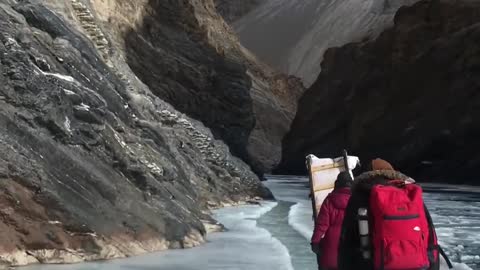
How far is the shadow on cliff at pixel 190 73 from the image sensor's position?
114 feet

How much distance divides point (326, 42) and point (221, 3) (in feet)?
157

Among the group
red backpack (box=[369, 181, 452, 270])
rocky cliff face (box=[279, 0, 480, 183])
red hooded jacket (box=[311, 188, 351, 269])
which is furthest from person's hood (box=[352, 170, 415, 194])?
rocky cliff face (box=[279, 0, 480, 183])

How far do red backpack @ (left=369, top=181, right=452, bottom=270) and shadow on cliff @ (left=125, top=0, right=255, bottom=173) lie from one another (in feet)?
94.9

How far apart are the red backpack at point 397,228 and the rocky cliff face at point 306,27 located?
99.5 m

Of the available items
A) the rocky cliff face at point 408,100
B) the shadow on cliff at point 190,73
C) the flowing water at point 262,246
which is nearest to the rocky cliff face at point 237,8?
the rocky cliff face at point 408,100

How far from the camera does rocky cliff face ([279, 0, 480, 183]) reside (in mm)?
50062

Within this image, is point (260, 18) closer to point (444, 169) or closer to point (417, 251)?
point (444, 169)

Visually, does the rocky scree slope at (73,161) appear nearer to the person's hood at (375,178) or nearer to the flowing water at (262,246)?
the flowing water at (262,246)

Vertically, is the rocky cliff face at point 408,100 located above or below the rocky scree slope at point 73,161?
above

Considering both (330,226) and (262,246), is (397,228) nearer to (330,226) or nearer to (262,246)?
(330,226)

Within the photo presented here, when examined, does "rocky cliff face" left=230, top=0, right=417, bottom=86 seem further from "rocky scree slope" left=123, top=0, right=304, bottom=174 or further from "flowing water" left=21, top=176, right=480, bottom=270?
"flowing water" left=21, top=176, right=480, bottom=270

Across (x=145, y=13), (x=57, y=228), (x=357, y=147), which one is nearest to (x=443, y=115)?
(x=357, y=147)

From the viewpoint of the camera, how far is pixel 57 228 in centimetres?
984

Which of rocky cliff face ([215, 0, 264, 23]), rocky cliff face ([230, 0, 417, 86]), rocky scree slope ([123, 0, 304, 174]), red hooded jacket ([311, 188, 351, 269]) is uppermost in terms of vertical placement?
rocky cliff face ([215, 0, 264, 23])
